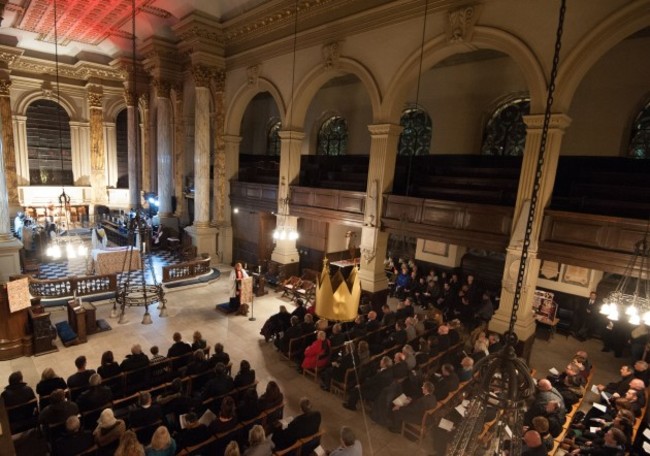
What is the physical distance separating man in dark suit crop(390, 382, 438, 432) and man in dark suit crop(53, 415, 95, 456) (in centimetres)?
415

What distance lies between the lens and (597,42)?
6516 millimetres

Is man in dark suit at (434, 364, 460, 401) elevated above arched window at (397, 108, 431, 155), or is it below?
below

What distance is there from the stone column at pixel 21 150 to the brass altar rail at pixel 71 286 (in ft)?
37.0

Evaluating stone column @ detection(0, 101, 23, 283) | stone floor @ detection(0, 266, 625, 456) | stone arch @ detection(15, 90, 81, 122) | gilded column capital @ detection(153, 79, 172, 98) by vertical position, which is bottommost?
stone floor @ detection(0, 266, 625, 456)

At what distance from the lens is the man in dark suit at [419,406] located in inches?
220

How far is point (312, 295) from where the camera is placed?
10883 millimetres

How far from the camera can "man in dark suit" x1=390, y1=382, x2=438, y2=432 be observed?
558 cm

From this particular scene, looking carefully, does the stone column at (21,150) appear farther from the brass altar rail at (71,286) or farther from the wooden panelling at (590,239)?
the wooden panelling at (590,239)

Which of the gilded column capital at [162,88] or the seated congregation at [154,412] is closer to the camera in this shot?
the seated congregation at [154,412]

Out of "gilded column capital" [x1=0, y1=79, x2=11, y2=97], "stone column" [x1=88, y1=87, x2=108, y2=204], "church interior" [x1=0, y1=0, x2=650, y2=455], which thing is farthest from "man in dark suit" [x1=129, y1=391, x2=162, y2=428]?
"gilded column capital" [x1=0, y1=79, x2=11, y2=97]

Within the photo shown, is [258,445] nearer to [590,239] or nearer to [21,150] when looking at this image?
[590,239]

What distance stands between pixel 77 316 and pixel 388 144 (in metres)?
8.08

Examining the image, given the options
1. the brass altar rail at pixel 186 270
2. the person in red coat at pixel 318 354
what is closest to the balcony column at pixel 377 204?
the person in red coat at pixel 318 354

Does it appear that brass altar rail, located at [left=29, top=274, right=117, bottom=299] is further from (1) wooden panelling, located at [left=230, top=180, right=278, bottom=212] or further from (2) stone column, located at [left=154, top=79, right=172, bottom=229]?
Answer: (2) stone column, located at [left=154, top=79, right=172, bottom=229]
